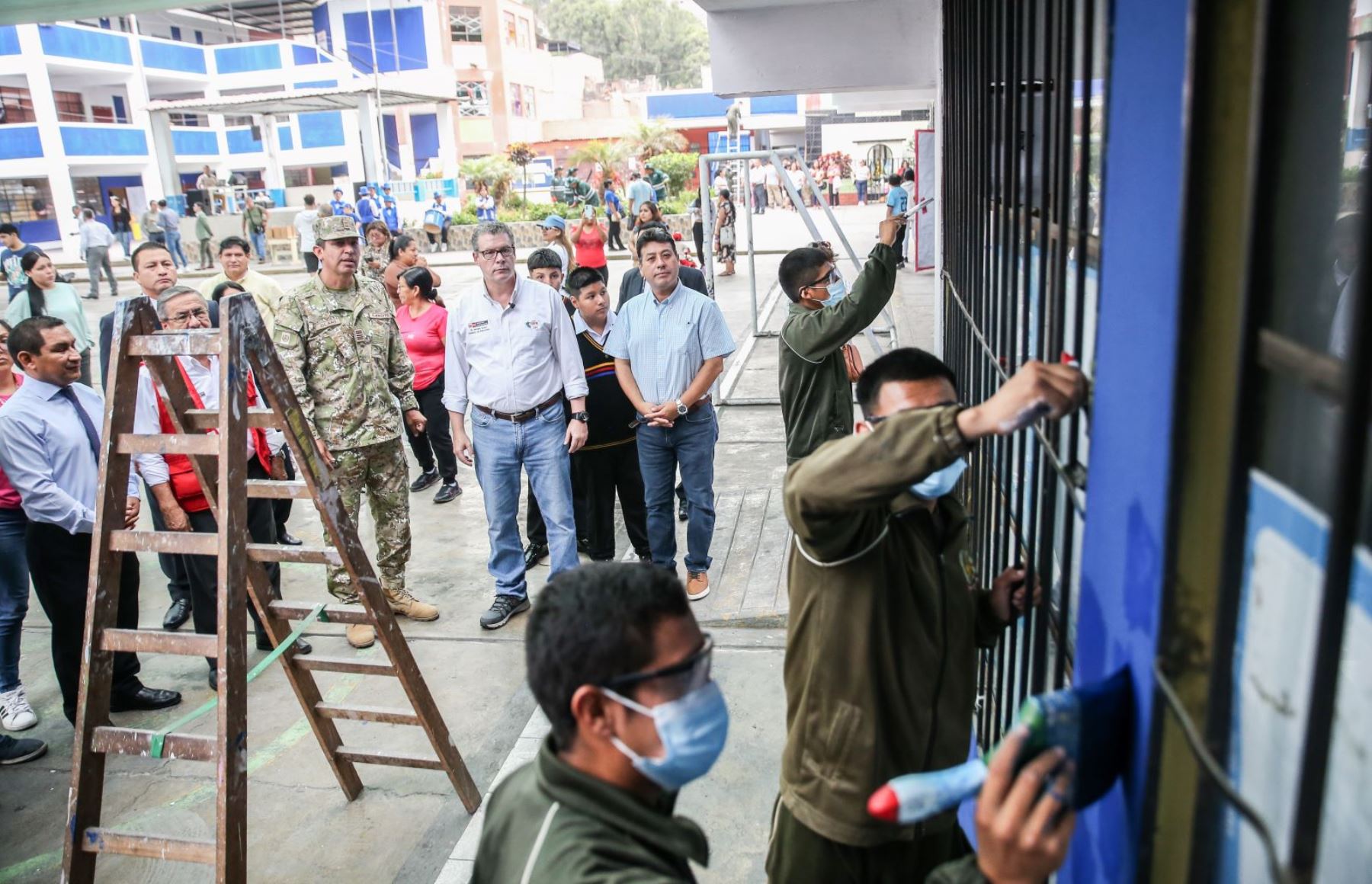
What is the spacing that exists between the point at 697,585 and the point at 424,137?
39.2m

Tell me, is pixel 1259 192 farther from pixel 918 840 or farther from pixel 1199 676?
pixel 918 840

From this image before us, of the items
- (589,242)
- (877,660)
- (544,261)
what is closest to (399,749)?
(877,660)

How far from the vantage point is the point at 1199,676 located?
1.03 meters

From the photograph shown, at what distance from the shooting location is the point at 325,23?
37.6 metres

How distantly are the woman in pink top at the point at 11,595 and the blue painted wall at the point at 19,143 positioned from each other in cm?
2808

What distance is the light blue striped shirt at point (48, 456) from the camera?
395cm

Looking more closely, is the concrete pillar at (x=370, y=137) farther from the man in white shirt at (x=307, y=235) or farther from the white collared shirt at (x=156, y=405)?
the white collared shirt at (x=156, y=405)

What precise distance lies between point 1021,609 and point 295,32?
43.5m

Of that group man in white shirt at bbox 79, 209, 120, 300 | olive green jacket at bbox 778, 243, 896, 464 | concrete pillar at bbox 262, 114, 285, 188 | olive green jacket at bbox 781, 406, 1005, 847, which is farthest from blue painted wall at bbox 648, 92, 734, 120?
olive green jacket at bbox 781, 406, 1005, 847

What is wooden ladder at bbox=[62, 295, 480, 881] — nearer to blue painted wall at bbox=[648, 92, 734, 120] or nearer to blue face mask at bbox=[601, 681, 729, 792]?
blue face mask at bbox=[601, 681, 729, 792]

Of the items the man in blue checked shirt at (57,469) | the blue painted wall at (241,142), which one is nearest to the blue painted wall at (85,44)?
the blue painted wall at (241,142)

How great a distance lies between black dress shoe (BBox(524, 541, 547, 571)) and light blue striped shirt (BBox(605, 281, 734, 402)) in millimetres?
1446

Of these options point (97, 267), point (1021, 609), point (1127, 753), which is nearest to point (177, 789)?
point (1021, 609)

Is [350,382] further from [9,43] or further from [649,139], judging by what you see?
[649,139]
